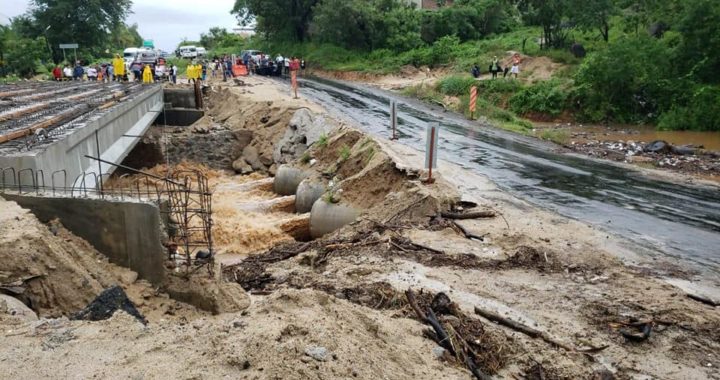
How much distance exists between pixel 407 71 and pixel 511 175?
103ft

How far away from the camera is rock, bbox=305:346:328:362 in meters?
5.30

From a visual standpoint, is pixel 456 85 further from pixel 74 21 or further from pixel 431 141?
pixel 74 21

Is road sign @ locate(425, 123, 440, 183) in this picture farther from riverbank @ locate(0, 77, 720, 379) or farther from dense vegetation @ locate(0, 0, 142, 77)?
dense vegetation @ locate(0, 0, 142, 77)

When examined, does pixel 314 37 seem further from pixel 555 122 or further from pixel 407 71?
pixel 555 122

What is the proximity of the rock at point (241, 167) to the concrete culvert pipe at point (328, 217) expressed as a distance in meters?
10.6

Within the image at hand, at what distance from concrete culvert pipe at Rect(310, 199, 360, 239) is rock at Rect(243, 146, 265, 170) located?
404 inches

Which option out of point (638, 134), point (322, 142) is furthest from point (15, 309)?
point (638, 134)

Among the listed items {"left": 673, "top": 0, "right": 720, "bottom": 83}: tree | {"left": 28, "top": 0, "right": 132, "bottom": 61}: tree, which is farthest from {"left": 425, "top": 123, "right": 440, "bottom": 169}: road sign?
{"left": 28, "top": 0, "right": 132, "bottom": 61}: tree

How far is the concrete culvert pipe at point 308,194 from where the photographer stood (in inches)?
604

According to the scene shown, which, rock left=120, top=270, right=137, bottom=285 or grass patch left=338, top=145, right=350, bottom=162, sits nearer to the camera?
rock left=120, top=270, right=137, bottom=285

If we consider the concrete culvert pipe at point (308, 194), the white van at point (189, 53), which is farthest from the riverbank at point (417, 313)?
the white van at point (189, 53)

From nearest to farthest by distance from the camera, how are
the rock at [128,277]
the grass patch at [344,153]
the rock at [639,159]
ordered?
the rock at [128,277] < the grass patch at [344,153] < the rock at [639,159]

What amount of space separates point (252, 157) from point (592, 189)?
1405 cm

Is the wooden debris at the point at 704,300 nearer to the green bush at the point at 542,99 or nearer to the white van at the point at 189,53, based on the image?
the green bush at the point at 542,99
